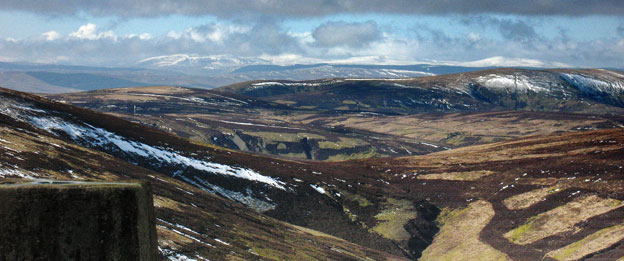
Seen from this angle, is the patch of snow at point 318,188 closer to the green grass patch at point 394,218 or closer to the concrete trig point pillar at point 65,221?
the green grass patch at point 394,218

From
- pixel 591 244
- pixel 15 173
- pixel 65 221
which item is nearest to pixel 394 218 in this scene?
pixel 591 244

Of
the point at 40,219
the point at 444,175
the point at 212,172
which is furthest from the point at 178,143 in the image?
the point at 40,219

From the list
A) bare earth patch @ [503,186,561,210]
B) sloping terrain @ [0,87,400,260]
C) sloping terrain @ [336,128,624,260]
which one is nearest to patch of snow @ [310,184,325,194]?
sloping terrain @ [0,87,400,260]

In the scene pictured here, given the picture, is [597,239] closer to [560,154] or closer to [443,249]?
[443,249]

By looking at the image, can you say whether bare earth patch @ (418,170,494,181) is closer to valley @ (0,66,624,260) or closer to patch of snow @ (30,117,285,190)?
valley @ (0,66,624,260)

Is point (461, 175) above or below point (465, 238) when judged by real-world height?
above

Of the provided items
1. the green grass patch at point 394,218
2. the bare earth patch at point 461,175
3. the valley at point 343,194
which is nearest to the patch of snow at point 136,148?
the valley at point 343,194

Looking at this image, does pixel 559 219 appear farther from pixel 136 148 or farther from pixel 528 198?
pixel 136 148
